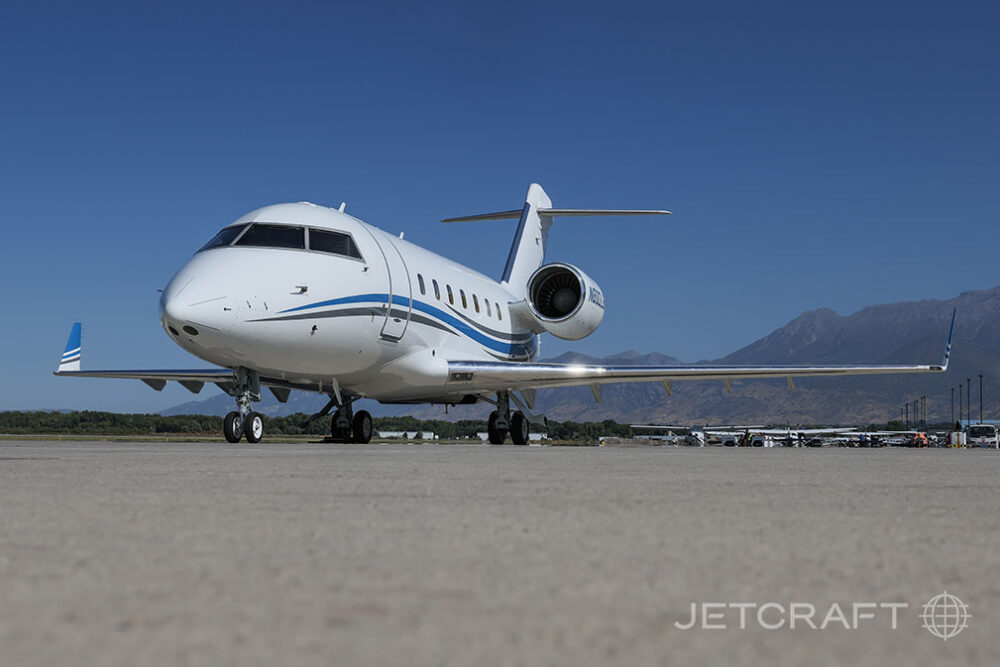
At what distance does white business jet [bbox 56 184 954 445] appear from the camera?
13.7 metres

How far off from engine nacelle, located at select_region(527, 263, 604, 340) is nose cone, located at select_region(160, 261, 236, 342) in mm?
11005

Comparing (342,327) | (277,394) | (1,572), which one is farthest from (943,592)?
(277,394)

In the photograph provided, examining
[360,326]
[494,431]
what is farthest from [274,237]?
[494,431]

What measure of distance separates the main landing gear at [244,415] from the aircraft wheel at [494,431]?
29.4 ft

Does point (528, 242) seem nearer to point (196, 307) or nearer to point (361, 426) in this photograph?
point (361, 426)

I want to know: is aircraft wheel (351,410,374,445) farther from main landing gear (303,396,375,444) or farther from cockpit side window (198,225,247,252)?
cockpit side window (198,225,247,252)

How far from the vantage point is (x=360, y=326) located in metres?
16.0

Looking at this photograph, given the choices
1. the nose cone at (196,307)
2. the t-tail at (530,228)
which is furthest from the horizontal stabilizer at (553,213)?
the nose cone at (196,307)

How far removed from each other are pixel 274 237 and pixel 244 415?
285 centimetres

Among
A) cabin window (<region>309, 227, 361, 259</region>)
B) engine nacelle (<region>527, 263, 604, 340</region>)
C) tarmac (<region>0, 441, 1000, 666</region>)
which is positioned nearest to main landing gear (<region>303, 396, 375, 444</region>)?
cabin window (<region>309, 227, 361, 259</region>)

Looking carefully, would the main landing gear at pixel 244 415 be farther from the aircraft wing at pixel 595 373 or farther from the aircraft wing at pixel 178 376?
the aircraft wing at pixel 595 373

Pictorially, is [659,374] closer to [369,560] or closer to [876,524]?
[876,524]

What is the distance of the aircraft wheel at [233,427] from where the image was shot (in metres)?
14.1

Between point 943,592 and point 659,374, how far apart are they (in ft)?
61.6
